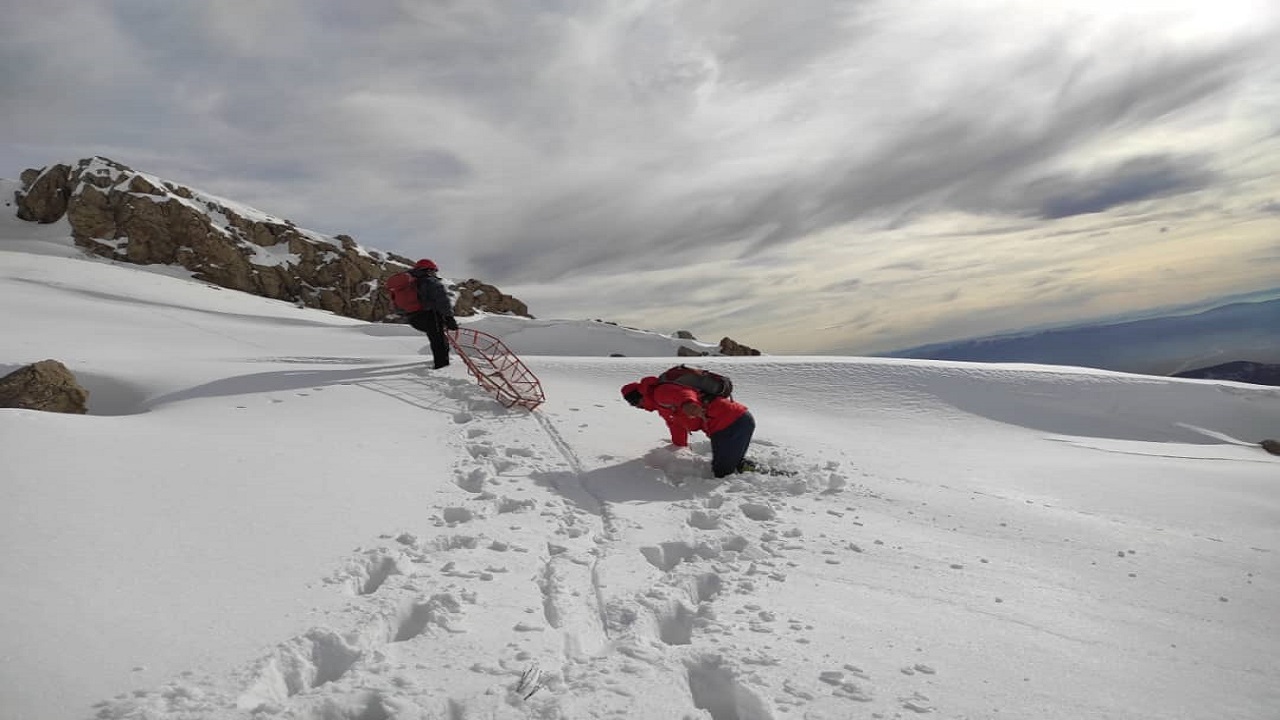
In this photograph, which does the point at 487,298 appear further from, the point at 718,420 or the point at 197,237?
the point at 718,420

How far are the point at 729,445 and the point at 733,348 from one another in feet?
87.4

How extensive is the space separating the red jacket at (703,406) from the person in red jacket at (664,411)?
50 millimetres

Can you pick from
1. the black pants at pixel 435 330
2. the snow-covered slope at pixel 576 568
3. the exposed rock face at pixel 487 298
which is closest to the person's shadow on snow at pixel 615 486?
the snow-covered slope at pixel 576 568

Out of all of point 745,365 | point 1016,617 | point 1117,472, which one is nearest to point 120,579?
point 1016,617

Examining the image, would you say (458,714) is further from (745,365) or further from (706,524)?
(745,365)

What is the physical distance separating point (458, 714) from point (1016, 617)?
10.8ft

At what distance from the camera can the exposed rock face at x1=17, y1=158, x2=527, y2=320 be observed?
44969mm

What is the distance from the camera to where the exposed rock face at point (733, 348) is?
32.2 metres

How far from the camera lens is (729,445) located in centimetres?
620

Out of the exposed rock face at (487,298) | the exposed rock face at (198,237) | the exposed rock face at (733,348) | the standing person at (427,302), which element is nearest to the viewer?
the standing person at (427,302)

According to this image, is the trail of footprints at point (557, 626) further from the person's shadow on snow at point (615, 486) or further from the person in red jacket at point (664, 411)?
the person in red jacket at point (664, 411)

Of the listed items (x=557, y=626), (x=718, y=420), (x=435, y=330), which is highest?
(x=435, y=330)

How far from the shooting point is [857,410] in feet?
34.8

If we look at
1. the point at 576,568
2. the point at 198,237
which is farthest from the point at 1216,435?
the point at 198,237
